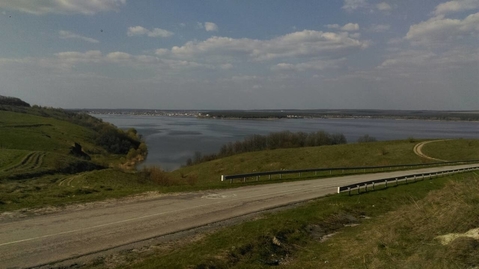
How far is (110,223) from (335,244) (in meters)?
7.06

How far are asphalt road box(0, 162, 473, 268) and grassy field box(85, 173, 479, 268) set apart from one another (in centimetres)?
121

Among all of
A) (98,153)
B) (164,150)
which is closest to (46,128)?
(98,153)

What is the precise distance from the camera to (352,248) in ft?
34.1

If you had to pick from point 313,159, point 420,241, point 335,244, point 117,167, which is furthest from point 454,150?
point 420,241

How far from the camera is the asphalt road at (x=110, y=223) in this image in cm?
925

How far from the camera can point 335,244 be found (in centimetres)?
1134

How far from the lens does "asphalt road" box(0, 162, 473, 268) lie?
30.3 ft

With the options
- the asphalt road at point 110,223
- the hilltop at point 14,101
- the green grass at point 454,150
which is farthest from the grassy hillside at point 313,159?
the hilltop at point 14,101

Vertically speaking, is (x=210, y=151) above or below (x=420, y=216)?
below

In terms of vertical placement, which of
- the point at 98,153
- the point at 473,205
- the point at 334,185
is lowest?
the point at 98,153

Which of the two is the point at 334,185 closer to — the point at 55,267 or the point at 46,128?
the point at 55,267

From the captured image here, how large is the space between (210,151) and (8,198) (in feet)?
243

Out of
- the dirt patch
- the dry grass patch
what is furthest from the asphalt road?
the dirt patch

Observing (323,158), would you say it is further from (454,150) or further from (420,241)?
(420,241)
